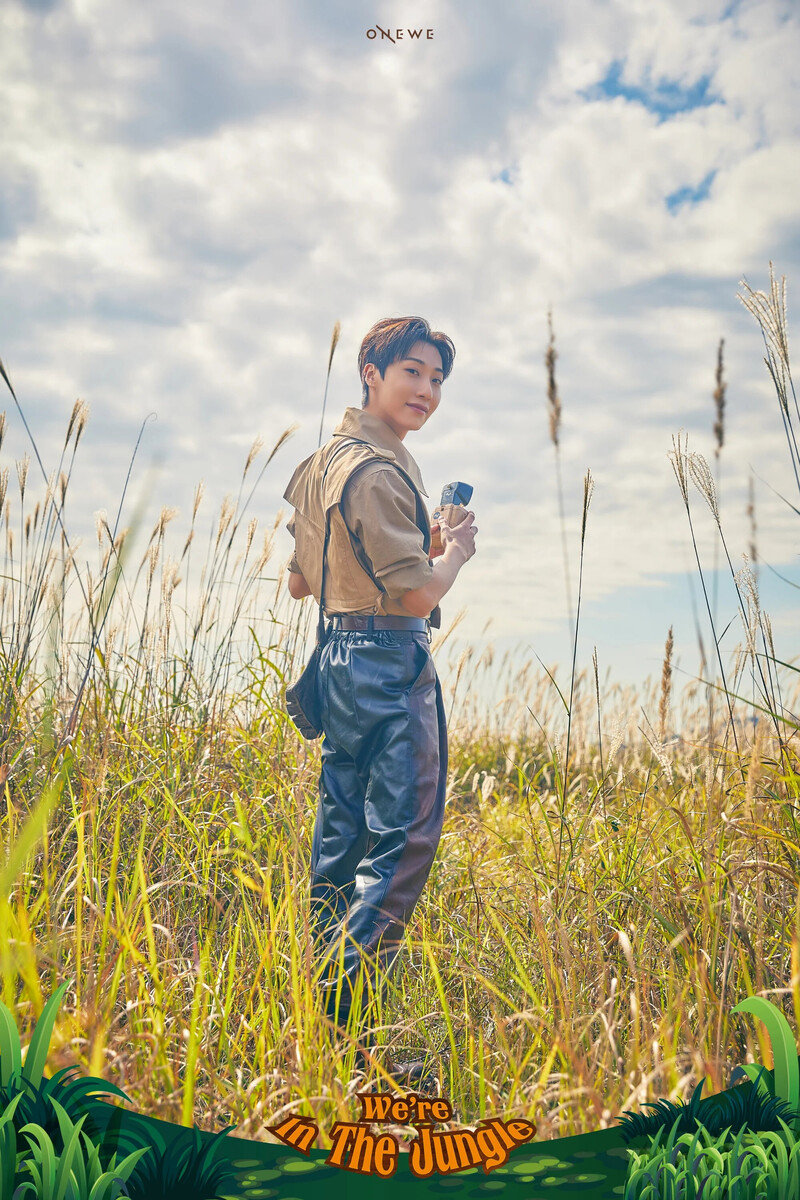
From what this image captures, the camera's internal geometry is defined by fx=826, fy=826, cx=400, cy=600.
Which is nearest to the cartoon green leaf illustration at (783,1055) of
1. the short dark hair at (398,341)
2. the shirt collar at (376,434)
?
the shirt collar at (376,434)

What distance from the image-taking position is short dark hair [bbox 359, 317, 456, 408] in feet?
6.15

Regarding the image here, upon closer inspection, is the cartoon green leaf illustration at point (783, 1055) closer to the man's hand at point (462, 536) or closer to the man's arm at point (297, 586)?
the man's hand at point (462, 536)

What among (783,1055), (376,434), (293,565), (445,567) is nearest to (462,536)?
(445,567)

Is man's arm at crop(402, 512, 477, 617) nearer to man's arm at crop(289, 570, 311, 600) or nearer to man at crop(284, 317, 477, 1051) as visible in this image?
man at crop(284, 317, 477, 1051)

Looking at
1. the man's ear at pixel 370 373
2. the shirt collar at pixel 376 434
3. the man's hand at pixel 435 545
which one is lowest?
the man's hand at pixel 435 545

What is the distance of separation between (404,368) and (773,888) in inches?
56.3

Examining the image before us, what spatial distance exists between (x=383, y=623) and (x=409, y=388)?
0.55 m

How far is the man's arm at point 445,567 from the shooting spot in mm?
1828

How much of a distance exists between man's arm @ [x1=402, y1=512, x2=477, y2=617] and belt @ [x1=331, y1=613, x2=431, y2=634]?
0.07 meters

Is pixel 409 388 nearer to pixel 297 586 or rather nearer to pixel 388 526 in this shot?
pixel 388 526

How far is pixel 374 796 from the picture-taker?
188 centimetres

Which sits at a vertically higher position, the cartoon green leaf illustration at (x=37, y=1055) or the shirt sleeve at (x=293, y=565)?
the shirt sleeve at (x=293, y=565)

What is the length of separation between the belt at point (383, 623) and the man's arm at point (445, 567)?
0.07 metres

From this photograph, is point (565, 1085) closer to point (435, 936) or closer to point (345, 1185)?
point (345, 1185)
